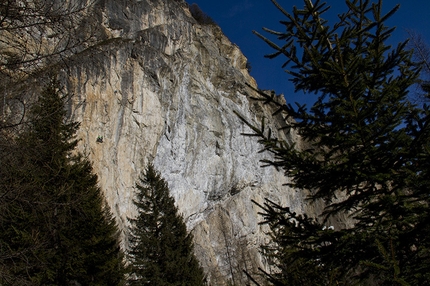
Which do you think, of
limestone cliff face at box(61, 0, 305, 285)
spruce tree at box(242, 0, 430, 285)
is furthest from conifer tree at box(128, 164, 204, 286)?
spruce tree at box(242, 0, 430, 285)

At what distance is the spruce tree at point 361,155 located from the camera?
2.99 meters

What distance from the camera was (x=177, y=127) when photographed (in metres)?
27.2

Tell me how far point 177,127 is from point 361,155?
24.6 m

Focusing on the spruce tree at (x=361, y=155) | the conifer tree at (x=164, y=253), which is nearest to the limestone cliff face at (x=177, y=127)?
the conifer tree at (x=164, y=253)

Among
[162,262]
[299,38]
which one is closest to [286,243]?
[299,38]

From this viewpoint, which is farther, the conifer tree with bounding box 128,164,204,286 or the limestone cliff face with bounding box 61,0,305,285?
the limestone cliff face with bounding box 61,0,305,285

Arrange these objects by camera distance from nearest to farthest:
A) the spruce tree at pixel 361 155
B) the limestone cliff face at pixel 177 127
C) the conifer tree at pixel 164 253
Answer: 1. the spruce tree at pixel 361 155
2. the conifer tree at pixel 164 253
3. the limestone cliff face at pixel 177 127

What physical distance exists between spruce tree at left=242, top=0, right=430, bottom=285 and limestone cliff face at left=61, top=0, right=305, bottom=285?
19169 millimetres

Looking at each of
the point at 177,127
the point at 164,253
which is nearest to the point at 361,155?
the point at 164,253

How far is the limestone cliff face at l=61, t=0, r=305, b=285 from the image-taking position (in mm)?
22469

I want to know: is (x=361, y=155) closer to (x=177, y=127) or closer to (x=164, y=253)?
(x=164, y=253)

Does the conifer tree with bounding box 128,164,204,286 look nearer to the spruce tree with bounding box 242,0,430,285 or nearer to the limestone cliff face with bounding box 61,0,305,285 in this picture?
the limestone cliff face with bounding box 61,0,305,285

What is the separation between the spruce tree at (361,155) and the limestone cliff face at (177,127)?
755 inches

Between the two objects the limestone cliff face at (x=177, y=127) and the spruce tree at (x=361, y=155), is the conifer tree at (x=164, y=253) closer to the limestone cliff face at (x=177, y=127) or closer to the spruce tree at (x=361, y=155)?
the limestone cliff face at (x=177, y=127)
